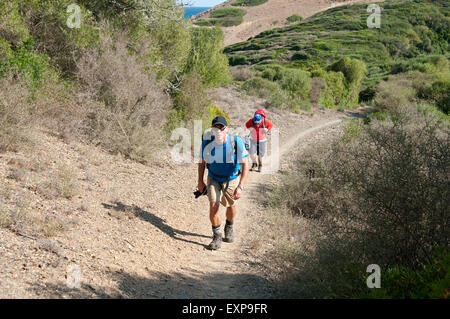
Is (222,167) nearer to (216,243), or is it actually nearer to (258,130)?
(216,243)

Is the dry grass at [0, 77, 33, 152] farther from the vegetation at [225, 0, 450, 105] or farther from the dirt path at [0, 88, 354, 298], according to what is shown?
the vegetation at [225, 0, 450, 105]

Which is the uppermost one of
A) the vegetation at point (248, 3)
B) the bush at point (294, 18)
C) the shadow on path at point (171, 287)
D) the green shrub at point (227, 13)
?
the vegetation at point (248, 3)

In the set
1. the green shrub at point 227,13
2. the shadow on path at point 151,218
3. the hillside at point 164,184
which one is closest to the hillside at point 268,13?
the green shrub at point 227,13

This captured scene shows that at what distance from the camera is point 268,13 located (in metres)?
103

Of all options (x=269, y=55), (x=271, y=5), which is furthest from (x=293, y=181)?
(x=271, y=5)

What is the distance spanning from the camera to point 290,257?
442 cm

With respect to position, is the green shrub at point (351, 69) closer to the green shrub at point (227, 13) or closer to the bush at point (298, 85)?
the bush at point (298, 85)

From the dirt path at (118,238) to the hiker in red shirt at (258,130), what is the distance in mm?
1517

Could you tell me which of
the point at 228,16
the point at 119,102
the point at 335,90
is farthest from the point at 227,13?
the point at 119,102

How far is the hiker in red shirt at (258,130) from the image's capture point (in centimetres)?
951

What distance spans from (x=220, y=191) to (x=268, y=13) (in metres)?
108

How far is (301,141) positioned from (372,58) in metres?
50.8

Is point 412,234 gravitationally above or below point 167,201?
above
